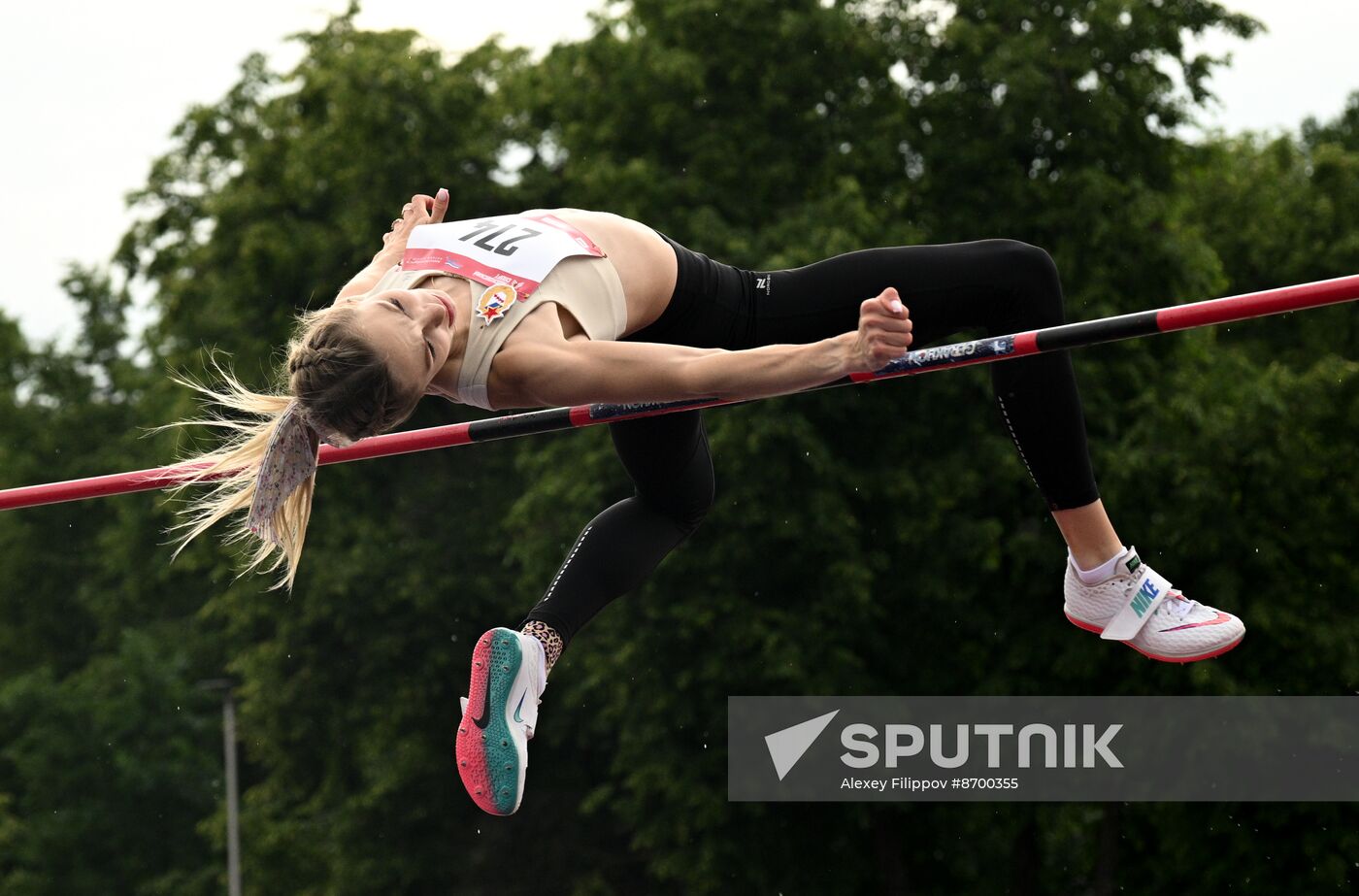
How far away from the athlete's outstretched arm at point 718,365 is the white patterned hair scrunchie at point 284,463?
601 millimetres

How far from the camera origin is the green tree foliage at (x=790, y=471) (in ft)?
48.4

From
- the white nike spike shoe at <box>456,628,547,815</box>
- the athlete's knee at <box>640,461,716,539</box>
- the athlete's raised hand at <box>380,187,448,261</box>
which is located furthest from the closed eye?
the athlete's knee at <box>640,461,716,539</box>

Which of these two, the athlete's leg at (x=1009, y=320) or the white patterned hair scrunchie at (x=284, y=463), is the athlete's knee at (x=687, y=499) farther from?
the white patterned hair scrunchie at (x=284, y=463)

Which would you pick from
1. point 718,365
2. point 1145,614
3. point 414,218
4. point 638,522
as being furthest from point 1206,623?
point 414,218

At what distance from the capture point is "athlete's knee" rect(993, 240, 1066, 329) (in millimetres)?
3602

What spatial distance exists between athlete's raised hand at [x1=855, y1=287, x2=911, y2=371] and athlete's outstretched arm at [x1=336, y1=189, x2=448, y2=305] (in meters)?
1.05

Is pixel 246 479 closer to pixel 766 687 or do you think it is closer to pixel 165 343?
pixel 766 687

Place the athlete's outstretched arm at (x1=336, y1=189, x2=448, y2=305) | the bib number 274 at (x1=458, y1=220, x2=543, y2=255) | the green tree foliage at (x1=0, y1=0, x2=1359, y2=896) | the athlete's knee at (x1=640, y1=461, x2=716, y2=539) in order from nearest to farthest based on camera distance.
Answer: the bib number 274 at (x1=458, y1=220, x2=543, y2=255) < the athlete's outstretched arm at (x1=336, y1=189, x2=448, y2=305) < the athlete's knee at (x1=640, y1=461, x2=716, y2=539) < the green tree foliage at (x1=0, y1=0, x2=1359, y2=896)

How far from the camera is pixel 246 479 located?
380 centimetres

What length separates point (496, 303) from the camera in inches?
131

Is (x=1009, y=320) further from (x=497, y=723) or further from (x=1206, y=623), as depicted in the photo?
(x=497, y=723)

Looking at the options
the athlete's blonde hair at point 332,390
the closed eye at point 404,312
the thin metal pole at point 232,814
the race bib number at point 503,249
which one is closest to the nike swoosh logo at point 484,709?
the athlete's blonde hair at point 332,390

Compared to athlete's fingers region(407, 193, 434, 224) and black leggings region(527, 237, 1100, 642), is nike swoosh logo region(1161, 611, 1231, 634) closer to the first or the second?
black leggings region(527, 237, 1100, 642)

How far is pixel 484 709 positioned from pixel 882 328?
1.26m
